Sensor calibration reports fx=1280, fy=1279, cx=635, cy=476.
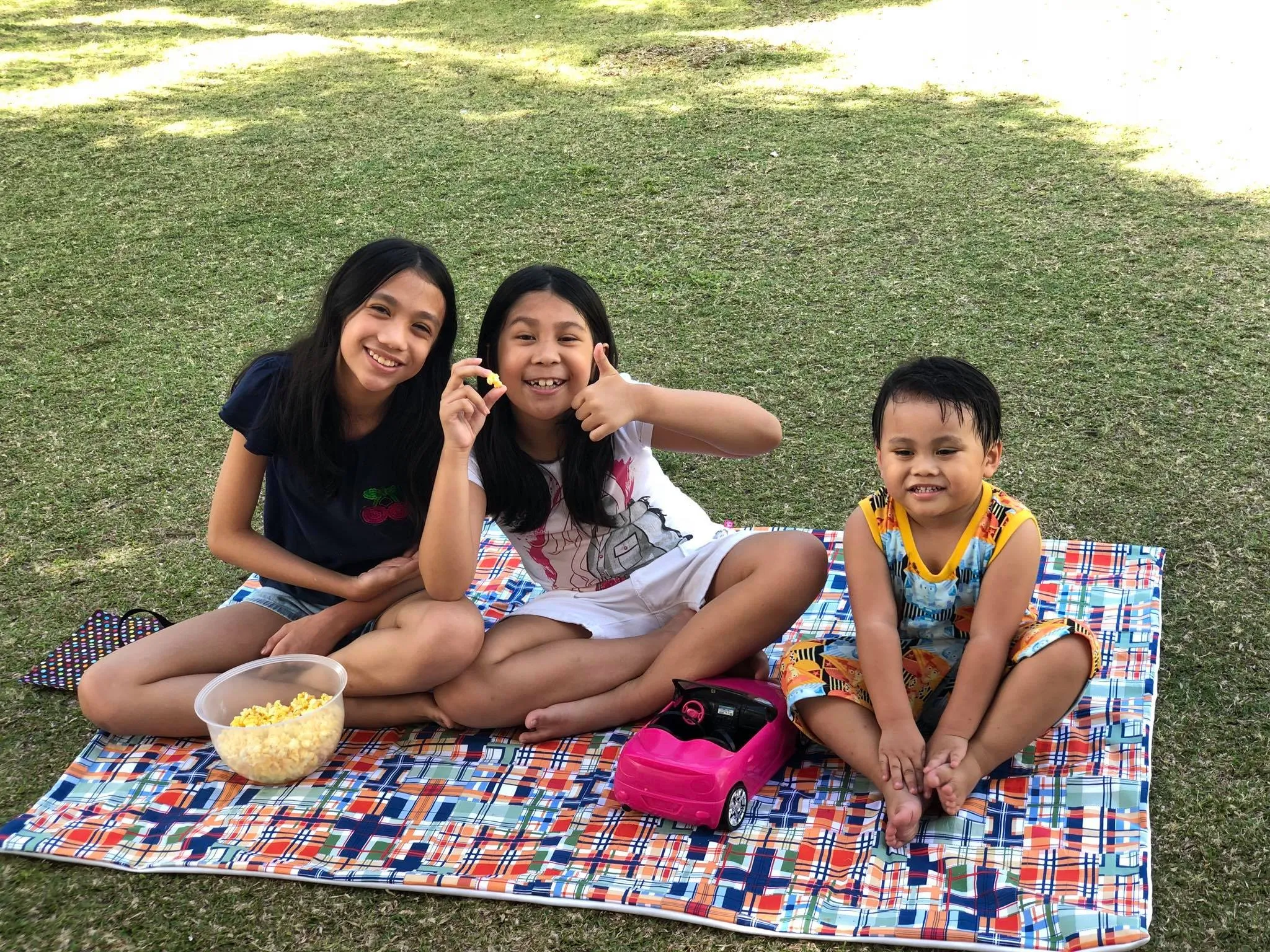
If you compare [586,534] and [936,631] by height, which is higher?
[586,534]

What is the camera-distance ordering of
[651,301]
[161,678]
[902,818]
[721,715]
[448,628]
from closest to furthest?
[902,818] < [721,715] < [448,628] < [161,678] < [651,301]

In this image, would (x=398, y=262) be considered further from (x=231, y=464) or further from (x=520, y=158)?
(x=520, y=158)

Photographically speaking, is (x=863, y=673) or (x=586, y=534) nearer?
(x=863, y=673)

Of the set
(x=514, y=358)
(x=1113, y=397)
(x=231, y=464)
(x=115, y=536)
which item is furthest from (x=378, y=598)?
(x=1113, y=397)

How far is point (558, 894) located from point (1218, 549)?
1.62 m

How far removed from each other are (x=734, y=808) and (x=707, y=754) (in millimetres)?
97

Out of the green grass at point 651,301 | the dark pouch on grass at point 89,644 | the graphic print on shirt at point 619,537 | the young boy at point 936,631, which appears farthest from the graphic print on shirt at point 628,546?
the dark pouch on grass at point 89,644

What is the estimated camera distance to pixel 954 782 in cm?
202

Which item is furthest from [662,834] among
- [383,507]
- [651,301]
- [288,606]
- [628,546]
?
[651,301]

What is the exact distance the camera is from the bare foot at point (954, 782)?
2010mm

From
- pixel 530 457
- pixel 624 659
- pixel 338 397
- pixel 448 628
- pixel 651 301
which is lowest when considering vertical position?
pixel 624 659

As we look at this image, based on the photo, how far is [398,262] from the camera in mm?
2348

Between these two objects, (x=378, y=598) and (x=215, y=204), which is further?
(x=215, y=204)

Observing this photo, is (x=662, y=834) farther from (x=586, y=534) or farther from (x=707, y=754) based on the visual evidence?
(x=586, y=534)
